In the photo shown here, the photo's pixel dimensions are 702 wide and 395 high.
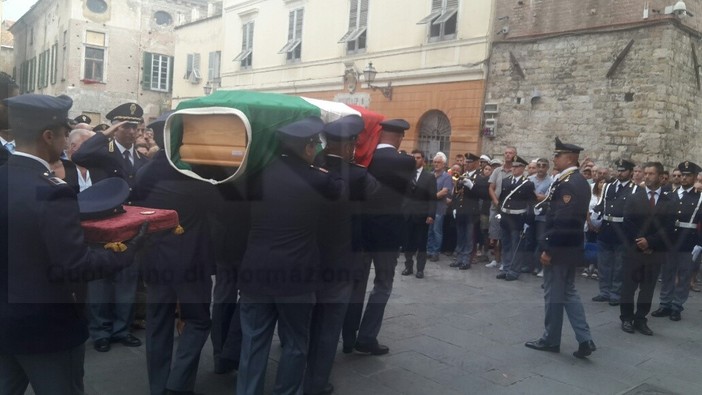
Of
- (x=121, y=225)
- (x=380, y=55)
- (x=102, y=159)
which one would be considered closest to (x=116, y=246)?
(x=121, y=225)

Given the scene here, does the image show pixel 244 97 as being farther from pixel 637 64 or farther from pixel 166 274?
pixel 637 64

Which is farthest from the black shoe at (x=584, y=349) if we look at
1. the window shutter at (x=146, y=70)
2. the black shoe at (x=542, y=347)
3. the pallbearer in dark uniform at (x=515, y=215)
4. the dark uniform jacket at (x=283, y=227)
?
the window shutter at (x=146, y=70)

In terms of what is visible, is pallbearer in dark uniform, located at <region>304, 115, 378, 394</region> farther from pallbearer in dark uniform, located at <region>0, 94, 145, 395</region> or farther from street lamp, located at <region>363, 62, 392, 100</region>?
street lamp, located at <region>363, 62, 392, 100</region>

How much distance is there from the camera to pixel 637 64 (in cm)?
1173

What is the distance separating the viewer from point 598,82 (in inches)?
484

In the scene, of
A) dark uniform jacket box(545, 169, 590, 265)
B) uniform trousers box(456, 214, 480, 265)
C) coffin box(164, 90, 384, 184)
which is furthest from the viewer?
uniform trousers box(456, 214, 480, 265)

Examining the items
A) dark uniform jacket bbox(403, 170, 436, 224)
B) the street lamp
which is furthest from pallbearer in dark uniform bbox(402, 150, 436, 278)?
the street lamp

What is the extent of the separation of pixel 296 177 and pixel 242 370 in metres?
1.29

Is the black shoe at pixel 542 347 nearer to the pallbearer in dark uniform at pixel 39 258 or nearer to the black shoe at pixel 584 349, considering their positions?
the black shoe at pixel 584 349

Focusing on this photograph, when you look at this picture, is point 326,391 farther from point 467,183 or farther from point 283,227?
point 467,183

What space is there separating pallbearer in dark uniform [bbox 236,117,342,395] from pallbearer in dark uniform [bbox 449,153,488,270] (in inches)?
251

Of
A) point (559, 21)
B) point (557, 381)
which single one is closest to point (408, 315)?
point (557, 381)

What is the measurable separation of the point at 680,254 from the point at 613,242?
0.87 m

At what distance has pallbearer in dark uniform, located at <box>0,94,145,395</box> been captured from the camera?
2.55m
